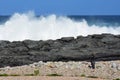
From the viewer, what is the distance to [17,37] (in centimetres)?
3484

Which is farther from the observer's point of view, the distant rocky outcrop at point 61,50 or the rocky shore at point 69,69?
the distant rocky outcrop at point 61,50

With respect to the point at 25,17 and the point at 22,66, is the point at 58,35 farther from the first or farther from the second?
the point at 22,66

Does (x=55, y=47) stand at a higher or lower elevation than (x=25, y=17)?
lower

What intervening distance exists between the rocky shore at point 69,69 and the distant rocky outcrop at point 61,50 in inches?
41.8

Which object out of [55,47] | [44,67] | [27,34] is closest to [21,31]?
[27,34]

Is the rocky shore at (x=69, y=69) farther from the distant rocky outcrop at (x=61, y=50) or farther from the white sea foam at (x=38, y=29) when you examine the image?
the white sea foam at (x=38, y=29)

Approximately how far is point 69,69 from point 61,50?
292cm

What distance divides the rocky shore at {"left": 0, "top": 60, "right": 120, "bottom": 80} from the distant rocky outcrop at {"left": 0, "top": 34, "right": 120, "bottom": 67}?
1.06m

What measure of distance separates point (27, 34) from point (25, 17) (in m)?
9.18

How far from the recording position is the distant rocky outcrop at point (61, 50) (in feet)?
70.7

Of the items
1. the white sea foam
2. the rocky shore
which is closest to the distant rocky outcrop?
the rocky shore

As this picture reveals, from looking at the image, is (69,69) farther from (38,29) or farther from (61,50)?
(38,29)

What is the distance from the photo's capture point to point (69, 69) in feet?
63.0

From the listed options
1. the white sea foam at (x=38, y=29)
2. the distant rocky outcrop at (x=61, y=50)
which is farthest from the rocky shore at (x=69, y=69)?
the white sea foam at (x=38, y=29)
